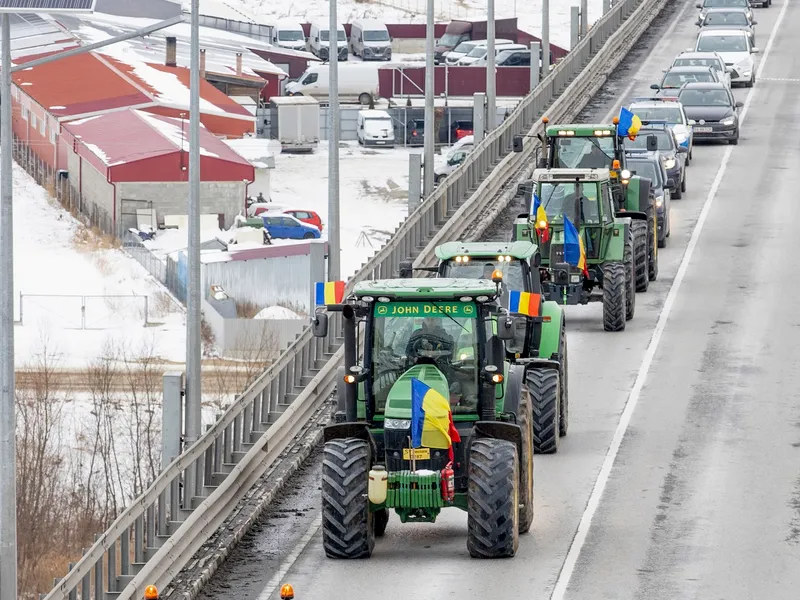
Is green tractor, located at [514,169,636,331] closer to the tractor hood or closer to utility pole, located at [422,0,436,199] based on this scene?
utility pole, located at [422,0,436,199]

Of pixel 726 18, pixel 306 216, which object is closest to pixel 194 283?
pixel 306 216

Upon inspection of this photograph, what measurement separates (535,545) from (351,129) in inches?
2443

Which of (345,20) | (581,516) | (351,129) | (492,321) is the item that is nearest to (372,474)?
(492,321)

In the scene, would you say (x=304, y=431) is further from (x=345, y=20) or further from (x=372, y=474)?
(x=345, y=20)

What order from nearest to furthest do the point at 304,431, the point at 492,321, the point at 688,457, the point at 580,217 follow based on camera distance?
the point at 492,321
the point at 688,457
the point at 304,431
the point at 580,217

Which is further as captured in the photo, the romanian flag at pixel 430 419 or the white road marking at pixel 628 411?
the white road marking at pixel 628 411

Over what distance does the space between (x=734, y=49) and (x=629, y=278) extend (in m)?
30.9

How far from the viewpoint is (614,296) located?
92.8ft

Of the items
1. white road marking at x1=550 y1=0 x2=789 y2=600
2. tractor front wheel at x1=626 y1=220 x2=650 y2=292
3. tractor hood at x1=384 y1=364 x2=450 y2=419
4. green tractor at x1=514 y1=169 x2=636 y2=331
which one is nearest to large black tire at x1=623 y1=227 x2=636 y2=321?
green tractor at x1=514 y1=169 x2=636 y2=331

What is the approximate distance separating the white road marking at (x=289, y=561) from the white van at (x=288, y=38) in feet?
265

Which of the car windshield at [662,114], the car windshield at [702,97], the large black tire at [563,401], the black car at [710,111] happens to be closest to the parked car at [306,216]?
the black car at [710,111]

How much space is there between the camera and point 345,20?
113250mm

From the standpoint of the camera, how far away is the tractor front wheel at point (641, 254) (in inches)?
1199

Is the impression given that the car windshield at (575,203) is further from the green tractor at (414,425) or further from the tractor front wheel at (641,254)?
the green tractor at (414,425)
